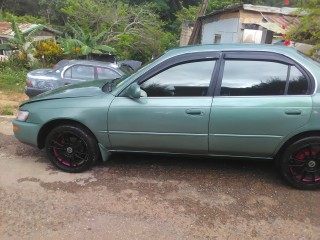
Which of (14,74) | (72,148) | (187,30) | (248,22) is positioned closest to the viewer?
(72,148)

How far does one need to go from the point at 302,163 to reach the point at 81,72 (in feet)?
23.0

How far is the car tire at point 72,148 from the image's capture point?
3943mm

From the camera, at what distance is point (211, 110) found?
360 cm

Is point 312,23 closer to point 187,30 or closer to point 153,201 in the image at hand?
point 153,201

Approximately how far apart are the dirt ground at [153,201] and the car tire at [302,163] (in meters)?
0.13

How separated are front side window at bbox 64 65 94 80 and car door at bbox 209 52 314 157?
6.20 metres

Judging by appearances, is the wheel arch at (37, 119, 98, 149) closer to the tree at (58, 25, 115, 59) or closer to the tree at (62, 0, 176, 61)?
the tree at (58, 25, 115, 59)

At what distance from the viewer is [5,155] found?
4.63 meters

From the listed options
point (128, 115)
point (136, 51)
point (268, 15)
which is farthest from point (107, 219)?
point (136, 51)

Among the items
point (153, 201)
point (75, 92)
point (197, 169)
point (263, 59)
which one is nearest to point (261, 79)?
point (263, 59)

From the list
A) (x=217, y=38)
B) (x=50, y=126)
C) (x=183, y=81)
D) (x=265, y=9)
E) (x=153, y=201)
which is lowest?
(x=153, y=201)

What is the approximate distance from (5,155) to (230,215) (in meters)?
3.29

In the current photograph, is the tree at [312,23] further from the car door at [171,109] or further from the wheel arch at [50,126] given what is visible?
the wheel arch at [50,126]

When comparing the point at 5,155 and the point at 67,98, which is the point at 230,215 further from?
the point at 5,155
